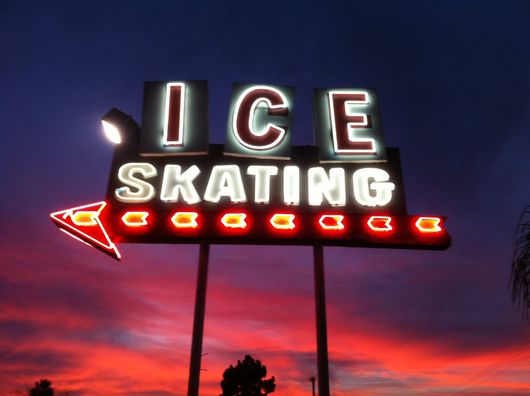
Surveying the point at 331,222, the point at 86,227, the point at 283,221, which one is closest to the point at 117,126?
the point at 86,227

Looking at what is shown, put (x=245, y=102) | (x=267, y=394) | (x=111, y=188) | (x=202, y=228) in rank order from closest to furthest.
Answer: (x=202, y=228) → (x=111, y=188) → (x=245, y=102) → (x=267, y=394)

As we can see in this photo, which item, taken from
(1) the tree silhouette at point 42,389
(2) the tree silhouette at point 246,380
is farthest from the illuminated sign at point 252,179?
(1) the tree silhouette at point 42,389

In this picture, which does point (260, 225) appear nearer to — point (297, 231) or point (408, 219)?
point (297, 231)

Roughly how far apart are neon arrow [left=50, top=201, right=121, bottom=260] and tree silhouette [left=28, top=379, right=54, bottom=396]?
64.8 m

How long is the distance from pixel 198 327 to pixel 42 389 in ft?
216

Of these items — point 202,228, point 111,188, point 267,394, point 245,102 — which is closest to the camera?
point 202,228

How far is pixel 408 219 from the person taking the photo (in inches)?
440

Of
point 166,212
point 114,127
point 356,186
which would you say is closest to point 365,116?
point 356,186

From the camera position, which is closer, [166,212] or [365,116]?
[166,212]

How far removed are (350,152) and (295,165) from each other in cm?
157

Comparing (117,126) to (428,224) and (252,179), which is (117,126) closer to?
(252,179)

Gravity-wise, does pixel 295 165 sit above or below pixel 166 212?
above

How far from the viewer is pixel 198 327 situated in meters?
Answer: 10.2

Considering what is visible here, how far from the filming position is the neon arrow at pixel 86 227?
10617mm
